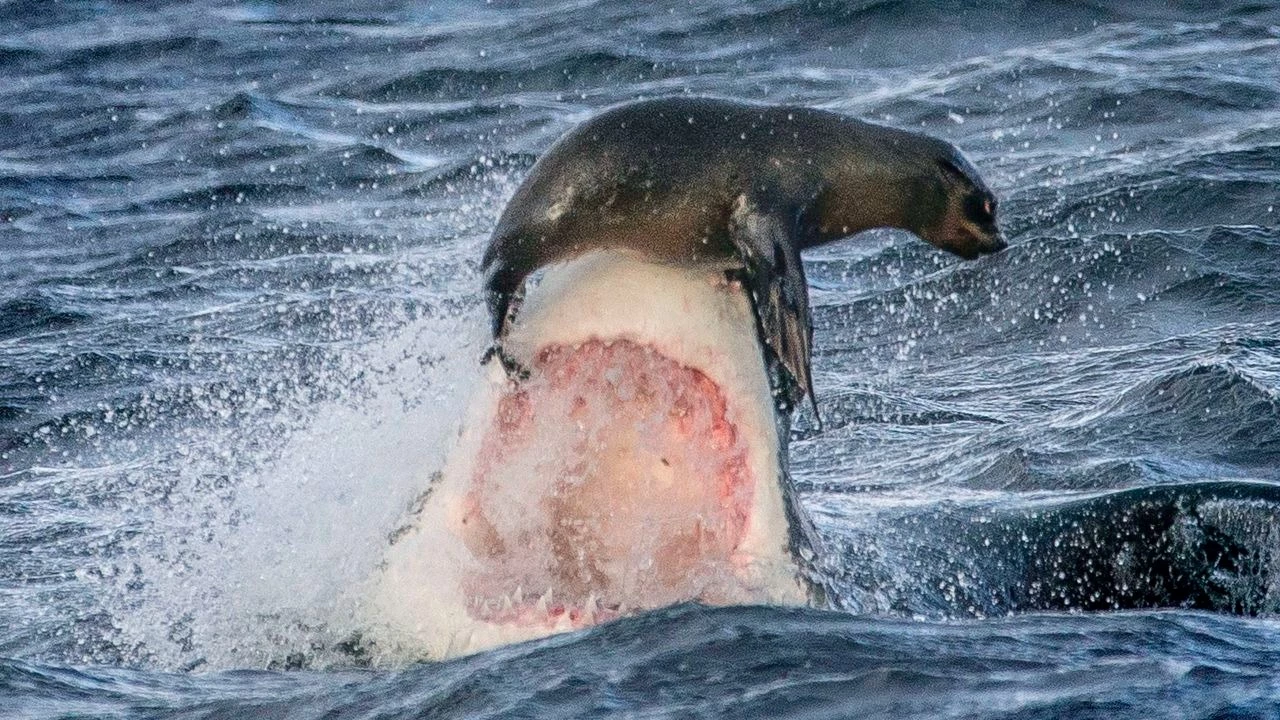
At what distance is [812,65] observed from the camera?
16406 mm

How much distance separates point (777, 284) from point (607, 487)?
0.62m

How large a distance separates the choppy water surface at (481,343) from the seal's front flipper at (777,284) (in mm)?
528

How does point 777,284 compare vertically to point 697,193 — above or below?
below

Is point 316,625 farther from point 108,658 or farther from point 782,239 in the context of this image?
point 782,239

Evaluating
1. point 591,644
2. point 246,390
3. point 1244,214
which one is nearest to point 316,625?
point 591,644

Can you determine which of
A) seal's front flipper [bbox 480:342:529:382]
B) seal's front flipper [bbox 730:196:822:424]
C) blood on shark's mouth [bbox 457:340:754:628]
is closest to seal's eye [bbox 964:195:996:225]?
seal's front flipper [bbox 730:196:822:424]

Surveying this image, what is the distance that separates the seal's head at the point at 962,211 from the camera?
4.80 meters

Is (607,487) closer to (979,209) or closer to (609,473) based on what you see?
(609,473)

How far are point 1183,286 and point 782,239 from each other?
5.94 metres

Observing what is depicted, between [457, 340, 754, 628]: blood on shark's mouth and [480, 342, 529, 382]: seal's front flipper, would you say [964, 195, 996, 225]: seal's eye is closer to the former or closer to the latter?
[457, 340, 754, 628]: blood on shark's mouth

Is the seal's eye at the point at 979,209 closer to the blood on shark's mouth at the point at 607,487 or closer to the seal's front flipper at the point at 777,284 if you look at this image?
the seal's front flipper at the point at 777,284

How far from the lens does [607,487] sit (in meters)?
4.47

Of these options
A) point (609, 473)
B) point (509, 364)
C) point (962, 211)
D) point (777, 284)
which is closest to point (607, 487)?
point (609, 473)

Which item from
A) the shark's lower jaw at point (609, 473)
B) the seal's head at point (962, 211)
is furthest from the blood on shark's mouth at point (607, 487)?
the seal's head at point (962, 211)
